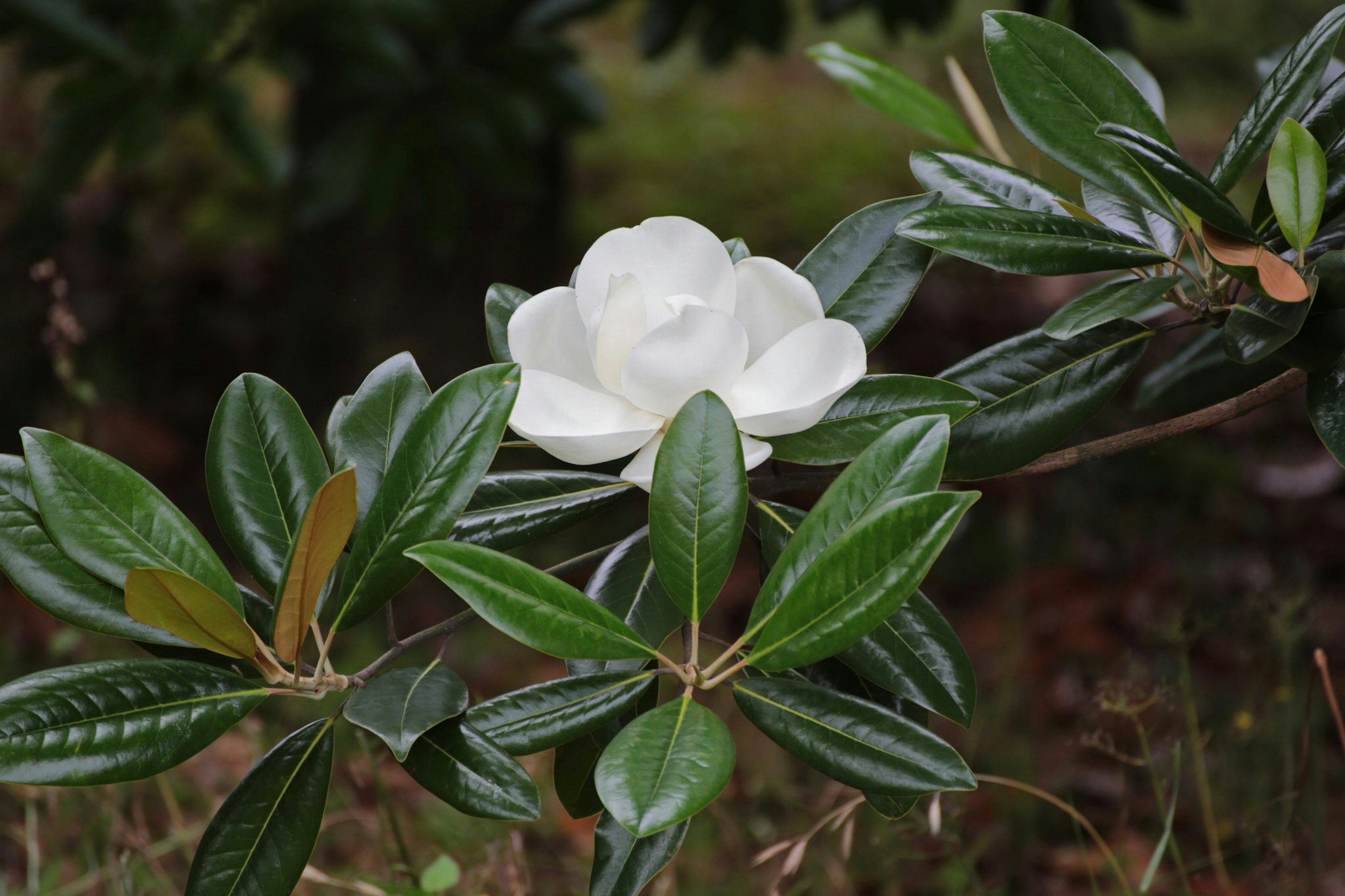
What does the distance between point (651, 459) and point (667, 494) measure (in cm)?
5

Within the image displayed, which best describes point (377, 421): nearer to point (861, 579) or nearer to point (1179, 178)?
point (861, 579)

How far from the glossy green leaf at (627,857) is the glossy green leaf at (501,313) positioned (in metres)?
0.24

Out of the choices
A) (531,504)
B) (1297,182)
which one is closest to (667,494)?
(531,504)

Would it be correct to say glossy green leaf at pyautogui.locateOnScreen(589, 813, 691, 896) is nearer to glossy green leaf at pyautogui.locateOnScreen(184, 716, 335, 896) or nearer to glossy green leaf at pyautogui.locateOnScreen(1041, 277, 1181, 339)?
glossy green leaf at pyautogui.locateOnScreen(184, 716, 335, 896)

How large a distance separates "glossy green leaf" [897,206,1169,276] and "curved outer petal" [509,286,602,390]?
0.16 m

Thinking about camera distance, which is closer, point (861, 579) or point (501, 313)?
point (861, 579)

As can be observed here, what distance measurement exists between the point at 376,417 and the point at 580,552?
2.16 meters

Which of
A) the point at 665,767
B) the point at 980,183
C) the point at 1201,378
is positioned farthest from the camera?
the point at 1201,378

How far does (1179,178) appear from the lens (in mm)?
484

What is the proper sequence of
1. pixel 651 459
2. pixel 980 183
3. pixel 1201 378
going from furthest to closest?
pixel 1201 378 < pixel 980 183 < pixel 651 459

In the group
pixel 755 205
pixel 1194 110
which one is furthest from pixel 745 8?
pixel 1194 110

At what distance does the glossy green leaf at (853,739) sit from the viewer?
424mm

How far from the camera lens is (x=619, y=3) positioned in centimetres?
184

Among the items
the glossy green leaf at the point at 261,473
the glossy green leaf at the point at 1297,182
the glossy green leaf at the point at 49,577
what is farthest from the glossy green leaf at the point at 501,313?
the glossy green leaf at the point at 1297,182
